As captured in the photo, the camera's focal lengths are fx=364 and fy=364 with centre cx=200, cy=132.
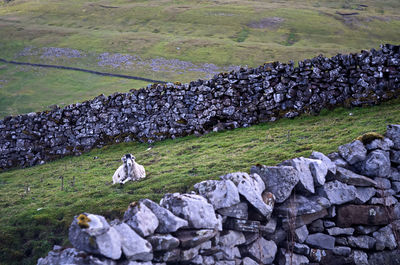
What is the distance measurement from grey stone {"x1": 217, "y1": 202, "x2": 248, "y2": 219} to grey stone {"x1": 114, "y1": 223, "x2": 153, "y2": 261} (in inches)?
78.6

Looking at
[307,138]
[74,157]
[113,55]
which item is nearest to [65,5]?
[113,55]

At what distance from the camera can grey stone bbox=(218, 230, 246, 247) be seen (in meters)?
8.06

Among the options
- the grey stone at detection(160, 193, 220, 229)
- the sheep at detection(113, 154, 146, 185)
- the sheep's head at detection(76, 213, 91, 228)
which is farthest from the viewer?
the sheep at detection(113, 154, 146, 185)

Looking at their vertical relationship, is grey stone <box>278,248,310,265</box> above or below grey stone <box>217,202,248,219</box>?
below

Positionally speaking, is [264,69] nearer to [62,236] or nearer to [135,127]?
[135,127]

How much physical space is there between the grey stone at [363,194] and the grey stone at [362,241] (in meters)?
0.90

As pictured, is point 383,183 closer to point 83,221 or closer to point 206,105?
point 83,221

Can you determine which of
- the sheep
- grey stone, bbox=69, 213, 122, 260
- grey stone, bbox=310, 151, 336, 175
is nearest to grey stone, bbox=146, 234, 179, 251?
grey stone, bbox=69, 213, 122, 260

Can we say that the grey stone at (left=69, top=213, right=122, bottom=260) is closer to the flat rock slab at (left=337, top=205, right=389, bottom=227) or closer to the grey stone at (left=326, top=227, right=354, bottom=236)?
the grey stone at (left=326, top=227, right=354, bottom=236)

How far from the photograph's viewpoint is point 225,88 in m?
18.9

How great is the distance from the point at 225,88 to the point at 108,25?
11233 centimetres

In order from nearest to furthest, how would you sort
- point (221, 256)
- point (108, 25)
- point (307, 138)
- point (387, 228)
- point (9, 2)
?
1. point (221, 256)
2. point (387, 228)
3. point (307, 138)
4. point (108, 25)
5. point (9, 2)

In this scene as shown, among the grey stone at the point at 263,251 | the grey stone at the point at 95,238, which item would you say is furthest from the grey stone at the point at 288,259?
the grey stone at the point at 95,238

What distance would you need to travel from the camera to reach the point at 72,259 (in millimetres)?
6297
